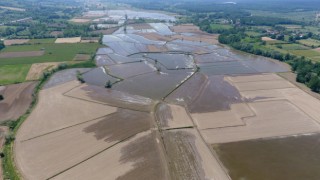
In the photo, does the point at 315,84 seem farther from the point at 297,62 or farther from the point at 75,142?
the point at 75,142

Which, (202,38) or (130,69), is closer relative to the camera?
(130,69)

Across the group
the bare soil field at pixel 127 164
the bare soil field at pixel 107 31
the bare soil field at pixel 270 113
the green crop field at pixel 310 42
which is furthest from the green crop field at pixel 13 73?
the green crop field at pixel 310 42

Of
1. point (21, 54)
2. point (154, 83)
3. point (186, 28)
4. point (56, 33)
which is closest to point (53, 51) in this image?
point (21, 54)

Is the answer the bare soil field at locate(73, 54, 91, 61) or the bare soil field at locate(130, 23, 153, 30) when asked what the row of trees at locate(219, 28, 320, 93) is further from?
the bare soil field at locate(73, 54, 91, 61)

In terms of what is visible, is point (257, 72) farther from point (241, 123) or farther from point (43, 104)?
point (43, 104)

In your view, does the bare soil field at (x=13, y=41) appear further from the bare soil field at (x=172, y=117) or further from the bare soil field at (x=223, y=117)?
the bare soil field at (x=223, y=117)

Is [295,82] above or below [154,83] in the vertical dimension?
above

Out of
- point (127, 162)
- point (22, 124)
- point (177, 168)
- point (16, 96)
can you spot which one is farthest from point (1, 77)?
point (177, 168)
